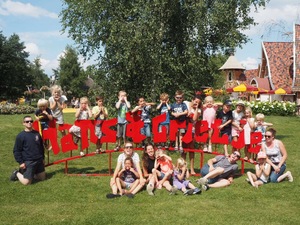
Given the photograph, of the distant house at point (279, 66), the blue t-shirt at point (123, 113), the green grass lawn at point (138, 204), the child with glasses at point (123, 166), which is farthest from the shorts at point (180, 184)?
the distant house at point (279, 66)

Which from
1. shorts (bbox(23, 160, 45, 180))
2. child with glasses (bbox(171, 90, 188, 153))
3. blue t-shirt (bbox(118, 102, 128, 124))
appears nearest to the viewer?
shorts (bbox(23, 160, 45, 180))

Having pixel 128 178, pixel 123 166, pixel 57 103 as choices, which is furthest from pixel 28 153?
pixel 128 178

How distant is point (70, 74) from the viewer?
2354 inches

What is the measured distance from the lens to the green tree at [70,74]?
5916cm

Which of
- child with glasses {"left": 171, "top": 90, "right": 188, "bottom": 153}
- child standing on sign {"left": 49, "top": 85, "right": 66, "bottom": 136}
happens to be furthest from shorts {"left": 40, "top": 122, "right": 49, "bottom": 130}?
child with glasses {"left": 171, "top": 90, "right": 188, "bottom": 153}

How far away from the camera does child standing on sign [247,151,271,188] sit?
8.30 meters

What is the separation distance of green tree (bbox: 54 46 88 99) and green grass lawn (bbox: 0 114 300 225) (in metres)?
51.2

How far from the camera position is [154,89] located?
45.7 ft

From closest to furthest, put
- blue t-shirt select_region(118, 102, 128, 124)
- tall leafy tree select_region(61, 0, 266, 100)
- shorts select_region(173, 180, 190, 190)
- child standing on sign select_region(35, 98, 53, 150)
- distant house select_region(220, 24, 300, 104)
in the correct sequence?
shorts select_region(173, 180, 190, 190) < child standing on sign select_region(35, 98, 53, 150) < blue t-shirt select_region(118, 102, 128, 124) < tall leafy tree select_region(61, 0, 266, 100) < distant house select_region(220, 24, 300, 104)

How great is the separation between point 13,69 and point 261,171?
45.0 meters

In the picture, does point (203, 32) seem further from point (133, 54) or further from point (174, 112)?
point (174, 112)

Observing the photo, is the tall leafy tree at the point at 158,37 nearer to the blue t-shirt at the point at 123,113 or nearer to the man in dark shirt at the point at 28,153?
the blue t-shirt at the point at 123,113

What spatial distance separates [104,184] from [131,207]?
5.96ft

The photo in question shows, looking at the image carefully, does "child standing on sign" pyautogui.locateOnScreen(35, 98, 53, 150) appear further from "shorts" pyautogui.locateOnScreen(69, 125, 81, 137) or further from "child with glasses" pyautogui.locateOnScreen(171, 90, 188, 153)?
"child with glasses" pyautogui.locateOnScreen(171, 90, 188, 153)
